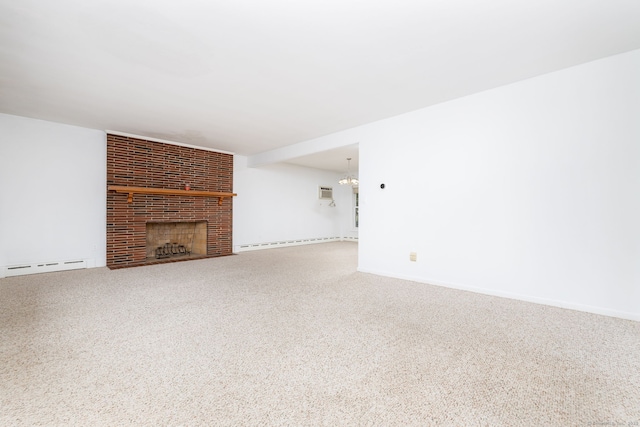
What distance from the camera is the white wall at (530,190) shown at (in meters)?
2.61

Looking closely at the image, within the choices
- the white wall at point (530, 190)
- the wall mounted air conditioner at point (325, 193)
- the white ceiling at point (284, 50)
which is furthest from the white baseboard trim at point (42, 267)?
the wall mounted air conditioner at point (325, 193)

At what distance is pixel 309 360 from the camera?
184 cm

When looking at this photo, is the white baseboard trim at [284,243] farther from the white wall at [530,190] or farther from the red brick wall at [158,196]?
the white wall at [530,190]

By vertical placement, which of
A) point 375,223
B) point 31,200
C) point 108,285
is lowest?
point 108,285

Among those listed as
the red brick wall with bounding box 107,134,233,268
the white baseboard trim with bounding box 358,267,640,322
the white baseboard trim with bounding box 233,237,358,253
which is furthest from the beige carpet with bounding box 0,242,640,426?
the white baseboard trim with bounding box 233,237,358,253

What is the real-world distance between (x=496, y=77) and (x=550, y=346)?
264 centimetres

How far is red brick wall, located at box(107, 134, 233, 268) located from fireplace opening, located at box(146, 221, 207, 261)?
294mm

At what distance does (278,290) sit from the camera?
3.46 meters

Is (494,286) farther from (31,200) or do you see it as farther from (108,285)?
(31,200)

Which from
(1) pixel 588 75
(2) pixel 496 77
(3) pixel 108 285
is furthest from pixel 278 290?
(1) pixel 588 75

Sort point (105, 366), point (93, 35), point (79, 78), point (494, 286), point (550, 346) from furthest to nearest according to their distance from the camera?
point (494, 286), point (79, 78), point (93, 35), point (550, 346), point (105, 366)

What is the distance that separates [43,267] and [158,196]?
6.60 feet

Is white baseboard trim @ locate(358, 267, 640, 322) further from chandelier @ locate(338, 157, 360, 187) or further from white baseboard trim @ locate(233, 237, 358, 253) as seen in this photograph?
white baseboard trim @ locate(233, 237, 358, 253)

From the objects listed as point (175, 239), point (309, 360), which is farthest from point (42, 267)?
point (309, 360)
